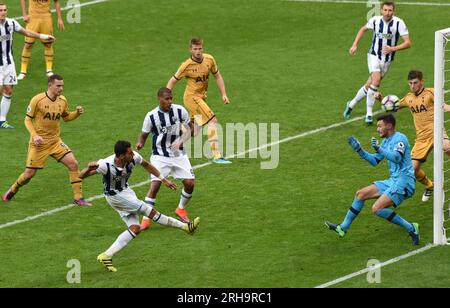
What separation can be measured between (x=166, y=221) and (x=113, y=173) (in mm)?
1184

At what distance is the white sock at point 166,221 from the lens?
1846cm

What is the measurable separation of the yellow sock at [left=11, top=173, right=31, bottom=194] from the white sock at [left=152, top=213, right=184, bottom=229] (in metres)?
3.34

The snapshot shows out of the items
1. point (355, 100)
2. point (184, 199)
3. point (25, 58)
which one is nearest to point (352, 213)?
point (184, 199)

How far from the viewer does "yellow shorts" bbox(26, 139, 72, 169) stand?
20.8m

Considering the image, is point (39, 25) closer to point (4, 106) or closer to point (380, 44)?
point (4, 106)

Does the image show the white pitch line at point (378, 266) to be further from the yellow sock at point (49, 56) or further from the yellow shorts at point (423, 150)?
the yellow sock at point (49, 56)

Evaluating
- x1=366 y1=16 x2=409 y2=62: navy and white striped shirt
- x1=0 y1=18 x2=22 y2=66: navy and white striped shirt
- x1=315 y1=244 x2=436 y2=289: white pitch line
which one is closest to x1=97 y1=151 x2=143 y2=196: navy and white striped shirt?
x1=315 y1=244 x2=436 y2=289: white pitch line

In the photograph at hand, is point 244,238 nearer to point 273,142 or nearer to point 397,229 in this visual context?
point 397,229

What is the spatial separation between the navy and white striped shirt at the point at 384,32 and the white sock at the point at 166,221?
26.3 ft

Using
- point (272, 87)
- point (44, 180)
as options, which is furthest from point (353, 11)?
point (44, 180)

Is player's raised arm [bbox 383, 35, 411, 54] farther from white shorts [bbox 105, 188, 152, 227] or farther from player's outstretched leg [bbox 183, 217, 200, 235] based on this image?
white shorts [bbox 105, 188, 152, 227]

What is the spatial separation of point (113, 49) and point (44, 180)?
8745 mm

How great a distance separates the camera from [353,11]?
3303 centimetres

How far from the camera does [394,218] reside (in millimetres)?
18375
